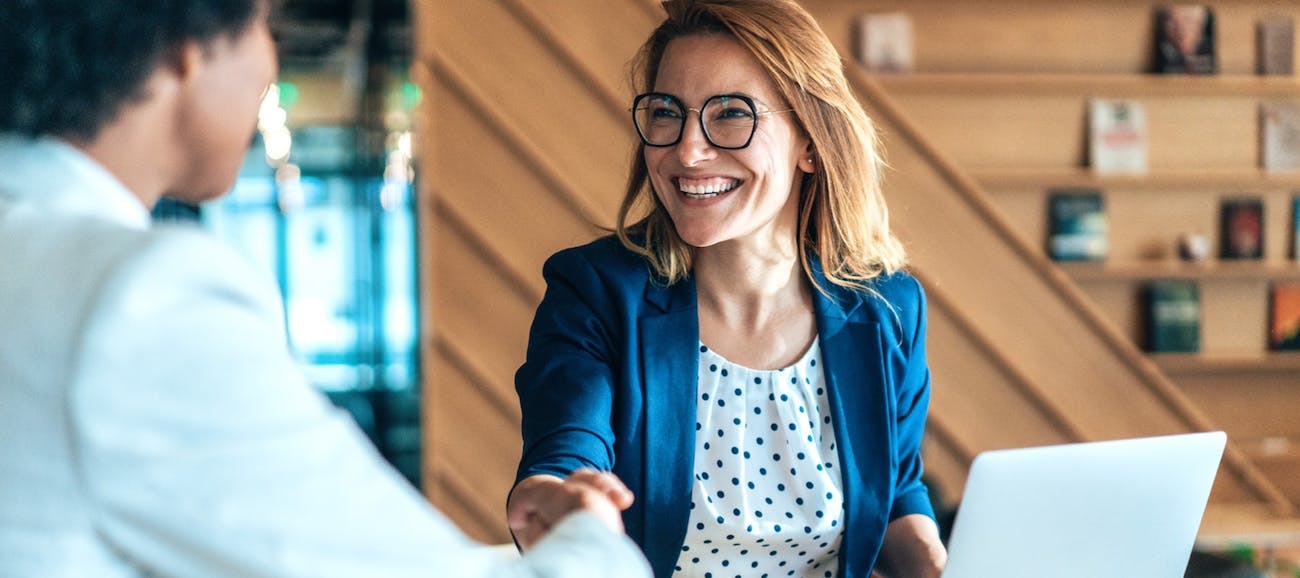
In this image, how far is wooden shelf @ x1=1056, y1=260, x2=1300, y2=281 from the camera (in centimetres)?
463

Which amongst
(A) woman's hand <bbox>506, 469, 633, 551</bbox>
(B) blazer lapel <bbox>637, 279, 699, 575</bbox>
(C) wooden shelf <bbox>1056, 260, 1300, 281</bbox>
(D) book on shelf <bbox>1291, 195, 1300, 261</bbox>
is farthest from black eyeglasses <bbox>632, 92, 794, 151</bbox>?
(D) book on shelf <bbox>1291, 195, 1300, 261</bbox>

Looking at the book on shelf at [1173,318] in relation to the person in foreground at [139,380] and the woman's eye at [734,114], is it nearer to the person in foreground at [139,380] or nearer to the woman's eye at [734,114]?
the woman's eye at [734,114]

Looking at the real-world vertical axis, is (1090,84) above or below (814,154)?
below

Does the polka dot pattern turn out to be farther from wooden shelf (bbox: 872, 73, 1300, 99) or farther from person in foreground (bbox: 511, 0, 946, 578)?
wooden shelf (bbox: 872, 73, 1300, 99)

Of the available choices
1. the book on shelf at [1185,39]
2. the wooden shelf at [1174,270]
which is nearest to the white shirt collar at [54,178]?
the wooden shelf at [1174,270]

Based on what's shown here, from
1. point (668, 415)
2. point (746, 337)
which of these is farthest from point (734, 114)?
point (668, 415)

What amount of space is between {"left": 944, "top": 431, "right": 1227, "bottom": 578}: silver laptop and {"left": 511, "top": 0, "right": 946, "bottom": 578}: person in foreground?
12.6 inches

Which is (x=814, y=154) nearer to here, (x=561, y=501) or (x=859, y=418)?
(x=859, y=418)

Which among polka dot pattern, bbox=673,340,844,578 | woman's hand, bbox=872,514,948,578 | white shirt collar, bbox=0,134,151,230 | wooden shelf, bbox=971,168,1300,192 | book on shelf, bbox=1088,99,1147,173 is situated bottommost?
wooden shelf, bbox=971,168,1300,192

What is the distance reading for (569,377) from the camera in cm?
157

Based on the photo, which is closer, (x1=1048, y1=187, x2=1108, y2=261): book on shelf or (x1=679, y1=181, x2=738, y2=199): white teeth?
(x1=679, y1=181, x2=738, y2=199): white teeth

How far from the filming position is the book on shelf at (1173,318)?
4.68 m

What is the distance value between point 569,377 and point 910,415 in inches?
18.7

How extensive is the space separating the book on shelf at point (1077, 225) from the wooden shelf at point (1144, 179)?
0.07 m
